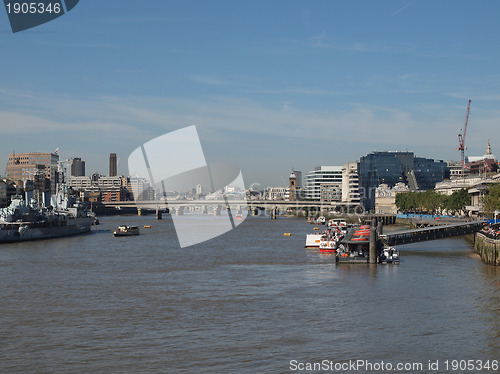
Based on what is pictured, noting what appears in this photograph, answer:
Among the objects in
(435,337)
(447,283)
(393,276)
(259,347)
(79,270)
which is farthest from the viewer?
(79,270)

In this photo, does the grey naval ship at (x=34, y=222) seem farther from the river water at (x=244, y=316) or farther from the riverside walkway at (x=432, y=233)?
the riverside walkway at (x=432, y=233)

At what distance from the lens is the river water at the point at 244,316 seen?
938 inches

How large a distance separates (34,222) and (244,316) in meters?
65.9

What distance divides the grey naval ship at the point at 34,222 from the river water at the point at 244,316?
32451 millimetres

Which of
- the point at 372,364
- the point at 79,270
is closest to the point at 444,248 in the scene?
the point at 79,270

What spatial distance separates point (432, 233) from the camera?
64125 millimetres

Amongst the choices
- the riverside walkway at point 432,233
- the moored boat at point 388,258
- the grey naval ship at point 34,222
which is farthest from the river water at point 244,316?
the grey naval ship at point 34,222

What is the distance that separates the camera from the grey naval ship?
84.8m

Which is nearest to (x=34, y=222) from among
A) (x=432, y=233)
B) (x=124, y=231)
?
(x=124, y=231)

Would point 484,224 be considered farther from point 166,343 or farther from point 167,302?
point 166,343

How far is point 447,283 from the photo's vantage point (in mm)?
41375

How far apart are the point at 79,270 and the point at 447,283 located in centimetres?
2649

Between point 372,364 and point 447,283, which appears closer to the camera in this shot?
point 372,364

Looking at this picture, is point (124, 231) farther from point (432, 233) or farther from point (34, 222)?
point (432, 233)
